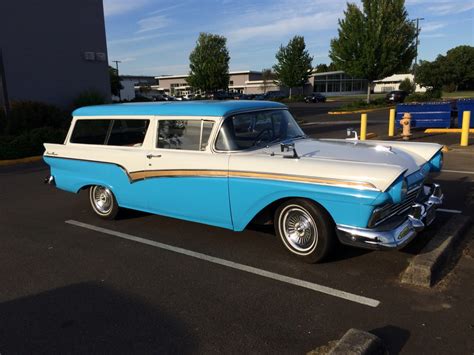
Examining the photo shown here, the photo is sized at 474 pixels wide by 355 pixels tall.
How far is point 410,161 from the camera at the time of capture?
4.59 metres

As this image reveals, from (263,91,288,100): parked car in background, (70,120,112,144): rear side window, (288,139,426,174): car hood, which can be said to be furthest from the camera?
(263,91,288,100): parked car in background

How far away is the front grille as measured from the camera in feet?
13.0

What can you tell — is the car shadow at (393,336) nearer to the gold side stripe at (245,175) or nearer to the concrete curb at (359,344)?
the concrete curb at (359,344)

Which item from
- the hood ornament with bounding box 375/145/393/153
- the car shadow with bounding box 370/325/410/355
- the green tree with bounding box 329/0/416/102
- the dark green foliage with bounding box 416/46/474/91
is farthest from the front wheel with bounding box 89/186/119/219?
the dark green foliage with bounding box 416/46/474/91

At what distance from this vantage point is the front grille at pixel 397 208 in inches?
156

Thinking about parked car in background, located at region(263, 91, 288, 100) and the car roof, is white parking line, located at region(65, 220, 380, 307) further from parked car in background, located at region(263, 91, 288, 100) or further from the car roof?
parked car in background, located at region(263, 91, 288, 100)

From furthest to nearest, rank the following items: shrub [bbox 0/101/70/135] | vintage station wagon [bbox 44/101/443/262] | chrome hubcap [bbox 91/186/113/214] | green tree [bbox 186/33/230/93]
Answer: green tree [bbox 186/33/230/93] → shrub [bbox 0/101/70/135] → chrome hubcap [bbox 91/186/113/214] → vintage station wagon [bbox 44/101/443/262]

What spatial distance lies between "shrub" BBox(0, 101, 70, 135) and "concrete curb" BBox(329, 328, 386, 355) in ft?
47.2

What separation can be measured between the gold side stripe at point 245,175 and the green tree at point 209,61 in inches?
1646

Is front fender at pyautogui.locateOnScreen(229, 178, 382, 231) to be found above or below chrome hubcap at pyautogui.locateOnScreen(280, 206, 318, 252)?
above

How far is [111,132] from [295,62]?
4860 centimetres

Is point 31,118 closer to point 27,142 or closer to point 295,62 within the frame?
point 27,142

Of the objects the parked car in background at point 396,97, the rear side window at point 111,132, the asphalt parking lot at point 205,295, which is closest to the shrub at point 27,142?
the rear side window at point 111,132

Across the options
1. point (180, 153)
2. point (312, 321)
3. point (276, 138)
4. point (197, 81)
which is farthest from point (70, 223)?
point (197, 81)
